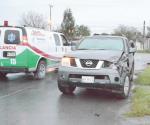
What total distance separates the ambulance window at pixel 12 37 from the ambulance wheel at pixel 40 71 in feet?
4.90

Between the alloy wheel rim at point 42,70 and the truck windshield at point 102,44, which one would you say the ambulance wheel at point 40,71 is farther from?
the truck windshield at point 102,44

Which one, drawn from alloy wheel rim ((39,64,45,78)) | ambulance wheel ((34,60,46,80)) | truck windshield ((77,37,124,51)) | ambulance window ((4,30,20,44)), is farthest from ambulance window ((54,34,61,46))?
truck windshield ((77,37,124,51))

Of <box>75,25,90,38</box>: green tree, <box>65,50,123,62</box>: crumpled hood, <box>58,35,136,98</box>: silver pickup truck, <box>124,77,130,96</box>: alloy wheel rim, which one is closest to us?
<box>58,35,136,98</box>: silver pickup truck

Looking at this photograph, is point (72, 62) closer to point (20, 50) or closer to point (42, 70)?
point (20, 50)

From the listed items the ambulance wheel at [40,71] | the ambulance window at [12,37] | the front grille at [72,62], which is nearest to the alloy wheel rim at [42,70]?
the ambulance wheel at [40,71]

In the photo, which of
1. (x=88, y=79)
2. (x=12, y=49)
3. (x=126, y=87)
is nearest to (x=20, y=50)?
(x=12, y=49)

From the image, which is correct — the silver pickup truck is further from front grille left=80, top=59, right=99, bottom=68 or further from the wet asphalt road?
the wet asphalt road

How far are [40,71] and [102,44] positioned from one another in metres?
4.14

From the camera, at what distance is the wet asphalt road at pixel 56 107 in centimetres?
760

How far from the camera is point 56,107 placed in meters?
9.02

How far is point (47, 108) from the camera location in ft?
29.0

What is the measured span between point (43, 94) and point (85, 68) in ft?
5.44

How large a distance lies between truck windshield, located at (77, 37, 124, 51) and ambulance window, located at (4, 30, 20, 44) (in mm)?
3092

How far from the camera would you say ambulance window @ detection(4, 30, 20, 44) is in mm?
13945
